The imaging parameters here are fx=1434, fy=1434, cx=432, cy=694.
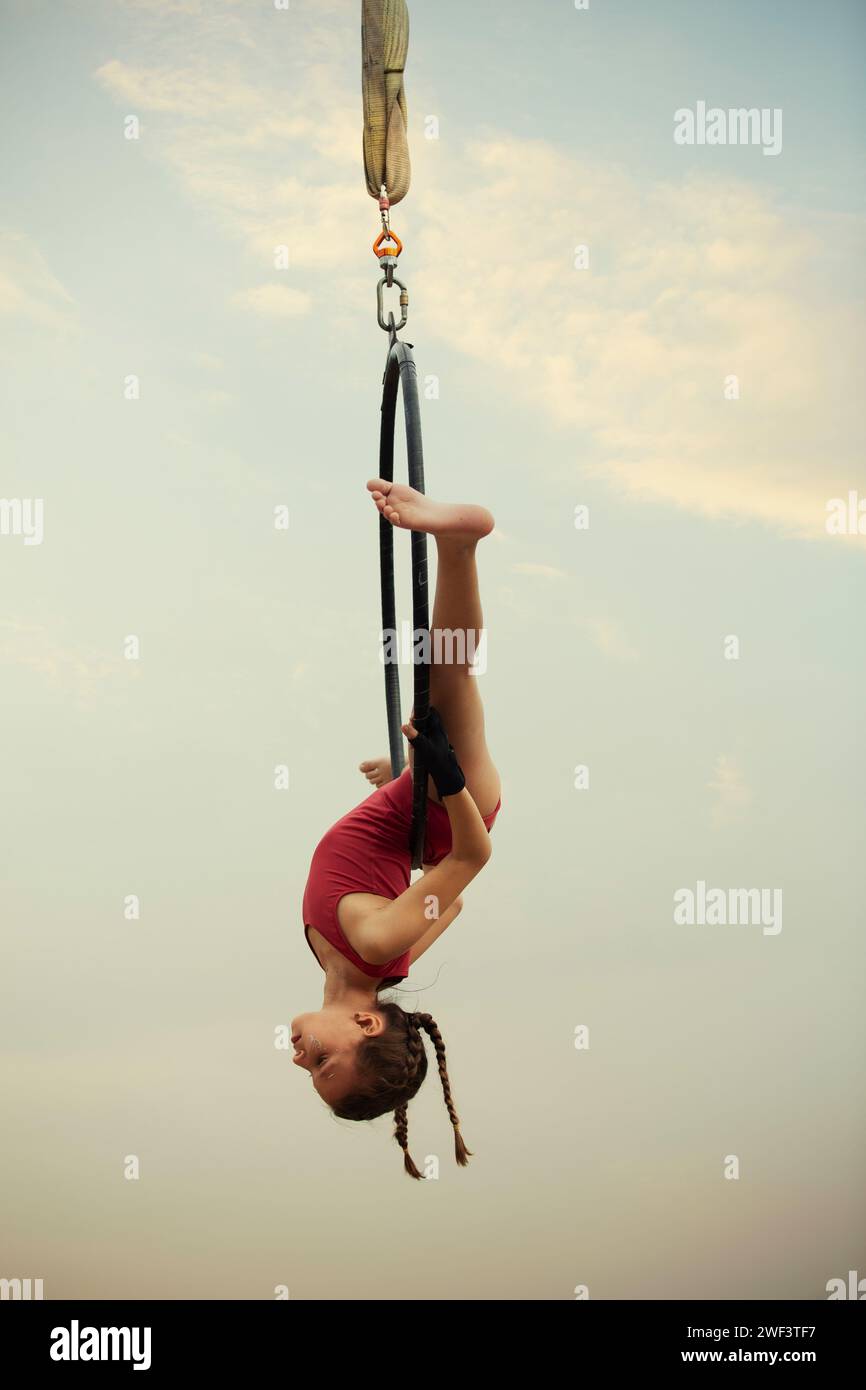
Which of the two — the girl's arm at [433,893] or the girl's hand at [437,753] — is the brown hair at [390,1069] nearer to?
the girl's arm at [433,893]

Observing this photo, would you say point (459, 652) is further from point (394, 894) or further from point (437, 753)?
point (394, 894)

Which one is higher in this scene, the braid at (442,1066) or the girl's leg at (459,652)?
the girl's leg at (459,652)

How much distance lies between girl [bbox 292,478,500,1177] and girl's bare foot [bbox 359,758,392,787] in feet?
2.16

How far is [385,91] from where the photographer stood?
3721 millimetres

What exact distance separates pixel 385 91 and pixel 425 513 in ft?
3.99

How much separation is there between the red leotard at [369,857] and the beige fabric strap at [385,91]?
1597 millimetres

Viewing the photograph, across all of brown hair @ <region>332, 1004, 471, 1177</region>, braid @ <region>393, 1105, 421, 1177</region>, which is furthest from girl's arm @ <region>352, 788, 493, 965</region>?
braid @ <region>393, 1105, 421, 1177</region>

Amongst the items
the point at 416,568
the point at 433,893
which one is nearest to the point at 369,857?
the point at 433,893

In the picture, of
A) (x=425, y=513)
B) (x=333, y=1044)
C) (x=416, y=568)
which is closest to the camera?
(x=425, y=513)

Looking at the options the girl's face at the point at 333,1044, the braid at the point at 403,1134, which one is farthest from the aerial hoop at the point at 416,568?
the braid at the point at 403,1134

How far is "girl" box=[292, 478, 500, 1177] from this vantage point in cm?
355

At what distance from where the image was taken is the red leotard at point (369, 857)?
3.76m

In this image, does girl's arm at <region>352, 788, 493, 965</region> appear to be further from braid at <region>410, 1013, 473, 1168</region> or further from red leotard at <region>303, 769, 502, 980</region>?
braid at <region>410, 1013, 473, 1168</region>
